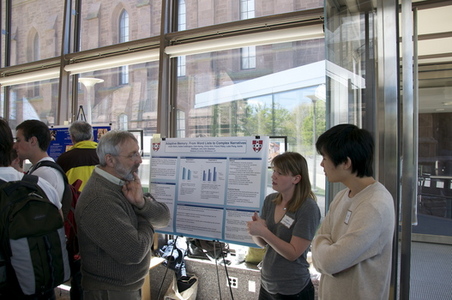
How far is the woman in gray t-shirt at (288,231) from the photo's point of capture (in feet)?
5.37

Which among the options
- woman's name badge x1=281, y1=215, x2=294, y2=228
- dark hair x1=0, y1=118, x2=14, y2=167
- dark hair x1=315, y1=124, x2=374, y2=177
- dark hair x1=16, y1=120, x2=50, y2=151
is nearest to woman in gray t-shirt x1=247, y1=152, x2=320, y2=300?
woman's name badge x1=281, y1=215, x2=294, y2=228

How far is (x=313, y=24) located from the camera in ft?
10.7

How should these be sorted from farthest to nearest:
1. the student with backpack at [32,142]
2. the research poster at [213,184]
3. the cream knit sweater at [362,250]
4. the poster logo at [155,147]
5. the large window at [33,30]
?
the large window at [33,30], the poster logo at [155,147], the research poster at [213,184], the student with backpack at [32,142], the cream knit sweater at [362,250]

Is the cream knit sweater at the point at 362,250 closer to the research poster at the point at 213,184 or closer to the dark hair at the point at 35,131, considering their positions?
the research poster at the point at 213,184

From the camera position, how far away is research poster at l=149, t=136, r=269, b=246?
7.83 ft

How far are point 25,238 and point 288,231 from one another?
121 centimetres

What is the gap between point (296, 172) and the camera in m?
1.78

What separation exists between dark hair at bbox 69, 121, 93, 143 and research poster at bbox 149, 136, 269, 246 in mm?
885

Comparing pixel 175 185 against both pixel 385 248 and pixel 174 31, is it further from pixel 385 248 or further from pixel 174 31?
pixel 174 31

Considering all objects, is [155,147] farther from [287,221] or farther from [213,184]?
[287,221]

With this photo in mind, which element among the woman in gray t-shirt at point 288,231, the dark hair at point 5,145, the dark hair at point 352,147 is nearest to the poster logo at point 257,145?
the woman in gray t-shirt at point 288,231

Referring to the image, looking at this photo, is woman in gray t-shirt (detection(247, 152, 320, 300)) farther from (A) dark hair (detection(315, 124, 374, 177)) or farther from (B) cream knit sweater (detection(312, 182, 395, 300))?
(A) dark hair (detection(315, 124, 374, 177))

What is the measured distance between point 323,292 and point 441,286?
1.26m

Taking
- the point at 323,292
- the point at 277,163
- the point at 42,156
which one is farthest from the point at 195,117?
the point at 323,292
